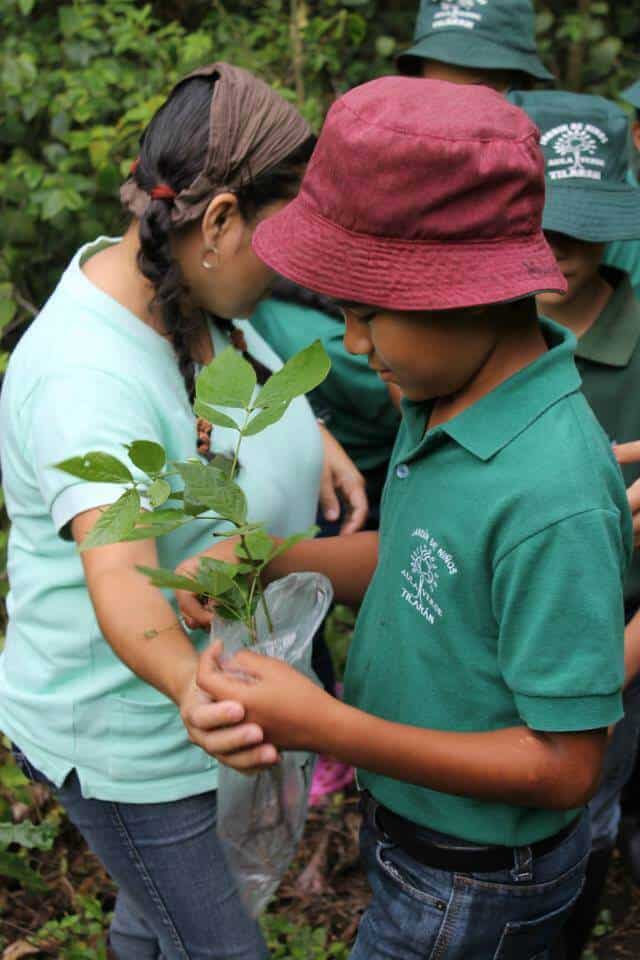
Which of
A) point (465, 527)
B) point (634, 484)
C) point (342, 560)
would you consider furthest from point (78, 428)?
point (634, 484)

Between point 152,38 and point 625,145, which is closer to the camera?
point 625,145

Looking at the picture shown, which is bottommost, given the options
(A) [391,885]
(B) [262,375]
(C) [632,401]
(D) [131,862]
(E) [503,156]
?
(D) [131,862]

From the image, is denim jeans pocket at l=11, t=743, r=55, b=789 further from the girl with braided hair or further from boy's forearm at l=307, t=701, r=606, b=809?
boy's forearm at l=307, t=701, r=606, b=809

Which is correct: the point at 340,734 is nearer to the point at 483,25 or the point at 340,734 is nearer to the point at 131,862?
the point at 131,862

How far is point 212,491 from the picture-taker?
4.32 feet

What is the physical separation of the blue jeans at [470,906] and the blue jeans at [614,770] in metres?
0.74

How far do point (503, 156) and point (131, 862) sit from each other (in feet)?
4.15

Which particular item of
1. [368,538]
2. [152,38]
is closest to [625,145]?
[368,538]

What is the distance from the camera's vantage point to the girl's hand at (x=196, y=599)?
60.2 inches

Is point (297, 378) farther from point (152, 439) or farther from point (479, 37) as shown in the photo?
point (479, 37)

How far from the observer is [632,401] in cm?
217

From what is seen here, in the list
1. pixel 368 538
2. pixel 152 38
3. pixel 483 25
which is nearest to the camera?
pixel 368 538

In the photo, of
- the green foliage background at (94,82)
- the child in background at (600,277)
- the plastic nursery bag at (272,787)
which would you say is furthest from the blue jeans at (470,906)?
the green foliage background at (94,82)

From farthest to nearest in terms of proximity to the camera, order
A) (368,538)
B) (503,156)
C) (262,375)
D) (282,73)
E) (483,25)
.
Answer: (282,73) < (483,25) < (262,375) < (368,538) < (503,156)
